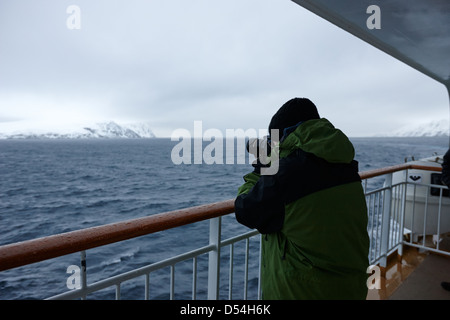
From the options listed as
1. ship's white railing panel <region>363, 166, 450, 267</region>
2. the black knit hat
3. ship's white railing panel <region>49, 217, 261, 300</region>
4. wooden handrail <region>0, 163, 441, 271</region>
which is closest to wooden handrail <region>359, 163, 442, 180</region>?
ship's white railing panel <region>363, 166, 450, 267</region>

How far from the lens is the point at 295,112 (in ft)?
3.49

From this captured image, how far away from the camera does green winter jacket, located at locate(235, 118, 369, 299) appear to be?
90 centimetres

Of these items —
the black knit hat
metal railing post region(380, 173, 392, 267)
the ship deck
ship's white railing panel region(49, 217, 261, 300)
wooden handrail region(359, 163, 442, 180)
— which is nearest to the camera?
ship's white railing panel region(49, 217, 261, 300)

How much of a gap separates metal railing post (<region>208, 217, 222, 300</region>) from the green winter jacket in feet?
1.06

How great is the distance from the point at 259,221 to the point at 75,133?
134235mm

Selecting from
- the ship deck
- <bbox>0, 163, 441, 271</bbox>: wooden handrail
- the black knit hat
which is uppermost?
the black knit hat

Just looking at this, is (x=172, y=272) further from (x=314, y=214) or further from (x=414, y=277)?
(x=414, y=277)

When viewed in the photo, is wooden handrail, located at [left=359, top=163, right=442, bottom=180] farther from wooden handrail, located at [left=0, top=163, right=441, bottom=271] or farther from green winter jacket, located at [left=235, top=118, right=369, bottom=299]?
wooden handrail, located at [left=0, top=163, right=441, bottom=271]

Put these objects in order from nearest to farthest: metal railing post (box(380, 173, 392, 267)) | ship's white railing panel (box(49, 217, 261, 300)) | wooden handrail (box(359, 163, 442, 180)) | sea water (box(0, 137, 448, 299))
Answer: ship's white railing panel (box(49, 217, 261, 300)) → wooden handrail (box(359, 163, 442, 180)) → metal railing post (box(380, 173, 392, 267)) → sea water (box(0, 137, 448, 299))

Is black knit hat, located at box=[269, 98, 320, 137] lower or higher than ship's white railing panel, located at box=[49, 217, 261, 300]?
higher

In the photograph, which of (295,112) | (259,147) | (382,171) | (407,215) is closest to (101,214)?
(407,215)

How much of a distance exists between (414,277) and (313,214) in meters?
2.40
